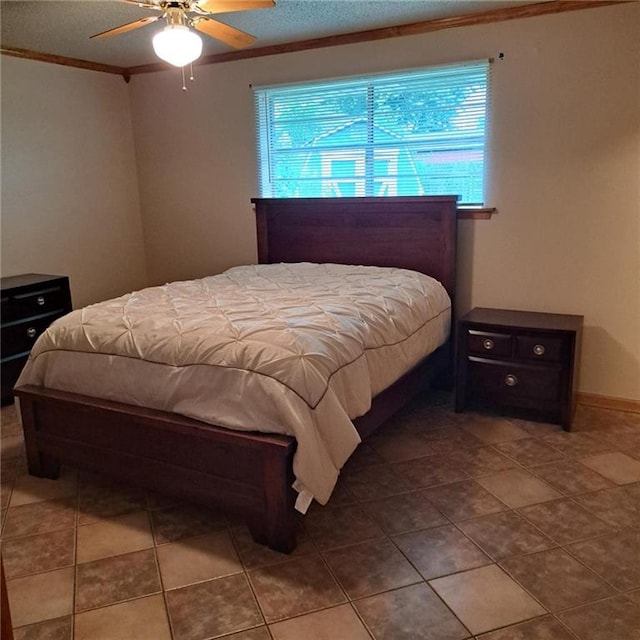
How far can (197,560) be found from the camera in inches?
82.3

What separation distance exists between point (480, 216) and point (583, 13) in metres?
1.22

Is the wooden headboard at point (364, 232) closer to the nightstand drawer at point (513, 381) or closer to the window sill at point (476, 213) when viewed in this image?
the window sill at point (476, 213)

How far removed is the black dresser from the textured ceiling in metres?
1.56

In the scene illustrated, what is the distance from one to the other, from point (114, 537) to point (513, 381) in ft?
7.16

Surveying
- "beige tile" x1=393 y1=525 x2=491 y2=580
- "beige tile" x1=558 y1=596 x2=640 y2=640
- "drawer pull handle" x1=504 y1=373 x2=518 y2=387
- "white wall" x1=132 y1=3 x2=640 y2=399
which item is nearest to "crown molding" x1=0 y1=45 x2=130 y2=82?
"white wall" x1=132 y1=3 x2=640 y2=399

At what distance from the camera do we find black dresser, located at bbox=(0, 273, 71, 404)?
3.56 meters

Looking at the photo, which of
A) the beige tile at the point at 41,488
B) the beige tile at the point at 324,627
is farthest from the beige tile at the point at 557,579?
the beige tile at the point at 41,488

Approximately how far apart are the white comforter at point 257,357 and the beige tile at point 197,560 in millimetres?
357

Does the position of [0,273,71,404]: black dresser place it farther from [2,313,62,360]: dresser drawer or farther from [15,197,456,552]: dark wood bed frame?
[15,197,456,552]: dark wood bed frame

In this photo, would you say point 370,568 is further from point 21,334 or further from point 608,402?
point 21,334

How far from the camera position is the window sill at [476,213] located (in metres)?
3.61

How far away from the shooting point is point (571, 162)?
3342 mm

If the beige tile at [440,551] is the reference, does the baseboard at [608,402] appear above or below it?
above

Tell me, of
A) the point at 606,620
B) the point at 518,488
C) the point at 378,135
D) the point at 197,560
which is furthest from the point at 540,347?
the point at 197,560
